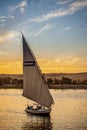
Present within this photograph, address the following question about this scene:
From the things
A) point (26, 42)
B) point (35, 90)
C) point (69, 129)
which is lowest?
point (69, 129)

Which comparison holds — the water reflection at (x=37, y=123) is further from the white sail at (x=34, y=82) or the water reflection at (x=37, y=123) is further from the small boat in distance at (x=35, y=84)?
the white sail at (x=34, y=82)

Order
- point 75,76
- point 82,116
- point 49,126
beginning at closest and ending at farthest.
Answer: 1. point 49,126
2. point 82,116
3. point 75,76

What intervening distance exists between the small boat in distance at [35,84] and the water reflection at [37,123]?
872 mm

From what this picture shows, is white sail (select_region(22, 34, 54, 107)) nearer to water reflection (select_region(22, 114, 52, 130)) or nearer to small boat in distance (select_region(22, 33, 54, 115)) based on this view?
small boat in distance (select_region(22, 33, 54, 115))

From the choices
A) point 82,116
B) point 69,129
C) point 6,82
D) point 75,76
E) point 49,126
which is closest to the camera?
point 69,129

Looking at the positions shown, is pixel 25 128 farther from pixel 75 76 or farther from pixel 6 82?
pixel 75 76

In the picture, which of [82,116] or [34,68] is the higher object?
[34,68]

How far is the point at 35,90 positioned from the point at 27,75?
1.50 meters

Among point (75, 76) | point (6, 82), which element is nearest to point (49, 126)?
point (6, 82)

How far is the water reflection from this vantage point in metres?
30.0

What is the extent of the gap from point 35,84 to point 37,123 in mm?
4283

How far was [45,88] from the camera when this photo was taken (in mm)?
34719

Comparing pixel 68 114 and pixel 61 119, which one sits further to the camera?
pixel 68 114

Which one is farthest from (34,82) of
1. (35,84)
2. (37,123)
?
(37,123)
